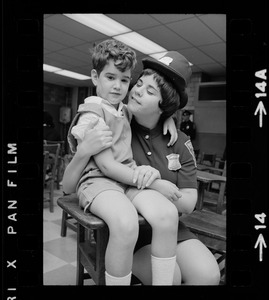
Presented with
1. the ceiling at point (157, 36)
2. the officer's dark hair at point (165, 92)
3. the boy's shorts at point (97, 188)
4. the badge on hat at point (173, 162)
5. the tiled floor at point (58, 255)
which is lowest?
the tiled floor at point (58, 255)

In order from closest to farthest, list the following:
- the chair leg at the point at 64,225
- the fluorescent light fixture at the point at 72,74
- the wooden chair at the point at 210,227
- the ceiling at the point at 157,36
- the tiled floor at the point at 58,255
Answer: the wooden chair at the point at 210,227
the tiled floor at the point at 58,255
the chair leg at the point at 64,225
the ceiling at the point at 157,36
the fluorescent light fixture at the point at 72,74

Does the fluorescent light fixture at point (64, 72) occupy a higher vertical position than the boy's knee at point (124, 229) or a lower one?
higher

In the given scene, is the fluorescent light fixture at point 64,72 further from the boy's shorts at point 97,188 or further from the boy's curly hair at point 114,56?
the boy's shorts at point 97,188

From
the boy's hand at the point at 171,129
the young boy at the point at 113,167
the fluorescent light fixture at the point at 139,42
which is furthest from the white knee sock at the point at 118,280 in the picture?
the fluorescent light fixture at the point at 139,42

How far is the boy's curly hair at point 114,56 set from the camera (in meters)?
0.79

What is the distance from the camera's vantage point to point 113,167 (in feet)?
2.50

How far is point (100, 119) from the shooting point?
802mm

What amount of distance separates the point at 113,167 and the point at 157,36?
11.6 feet

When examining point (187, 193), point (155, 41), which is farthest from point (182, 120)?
point (187, 193)

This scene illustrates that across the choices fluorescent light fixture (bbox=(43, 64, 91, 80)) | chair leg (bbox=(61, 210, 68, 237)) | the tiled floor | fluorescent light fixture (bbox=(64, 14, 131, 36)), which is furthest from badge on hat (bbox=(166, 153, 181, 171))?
fluorescent light fixture (bbox=(43, 64, 91, 80))
